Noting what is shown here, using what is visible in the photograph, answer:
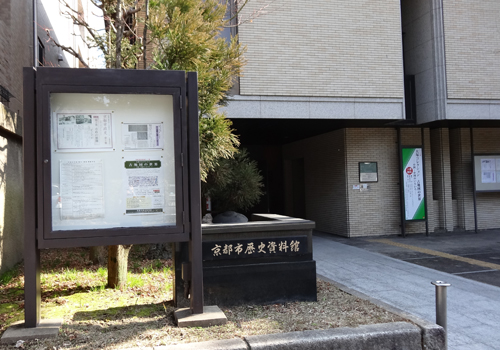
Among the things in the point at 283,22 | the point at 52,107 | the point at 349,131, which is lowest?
the point at 52,107

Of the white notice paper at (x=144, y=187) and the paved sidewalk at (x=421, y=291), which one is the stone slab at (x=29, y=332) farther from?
the paved sidewalk at (x=421, y=291)

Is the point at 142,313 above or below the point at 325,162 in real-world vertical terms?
below

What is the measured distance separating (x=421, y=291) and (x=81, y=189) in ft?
17.0

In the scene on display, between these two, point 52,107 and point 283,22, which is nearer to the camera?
point 52,107

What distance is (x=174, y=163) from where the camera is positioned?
432 centimetres

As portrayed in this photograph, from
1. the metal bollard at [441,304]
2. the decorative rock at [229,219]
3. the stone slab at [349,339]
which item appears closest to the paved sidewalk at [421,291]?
the metal bollard at [441,304]

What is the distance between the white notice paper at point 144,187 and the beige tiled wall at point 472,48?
35.4 ft

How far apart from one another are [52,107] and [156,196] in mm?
1348

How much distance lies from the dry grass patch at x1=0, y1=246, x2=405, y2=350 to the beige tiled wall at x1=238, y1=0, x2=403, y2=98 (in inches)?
254

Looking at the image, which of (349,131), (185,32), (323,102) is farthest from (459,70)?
(185,32)

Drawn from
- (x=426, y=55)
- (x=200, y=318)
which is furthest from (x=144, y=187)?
(x=426, y=55)

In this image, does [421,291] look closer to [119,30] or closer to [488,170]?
[119,30]

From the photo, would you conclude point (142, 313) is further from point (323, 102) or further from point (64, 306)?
point (323, 102)

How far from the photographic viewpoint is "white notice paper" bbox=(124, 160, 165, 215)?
4.27 m
